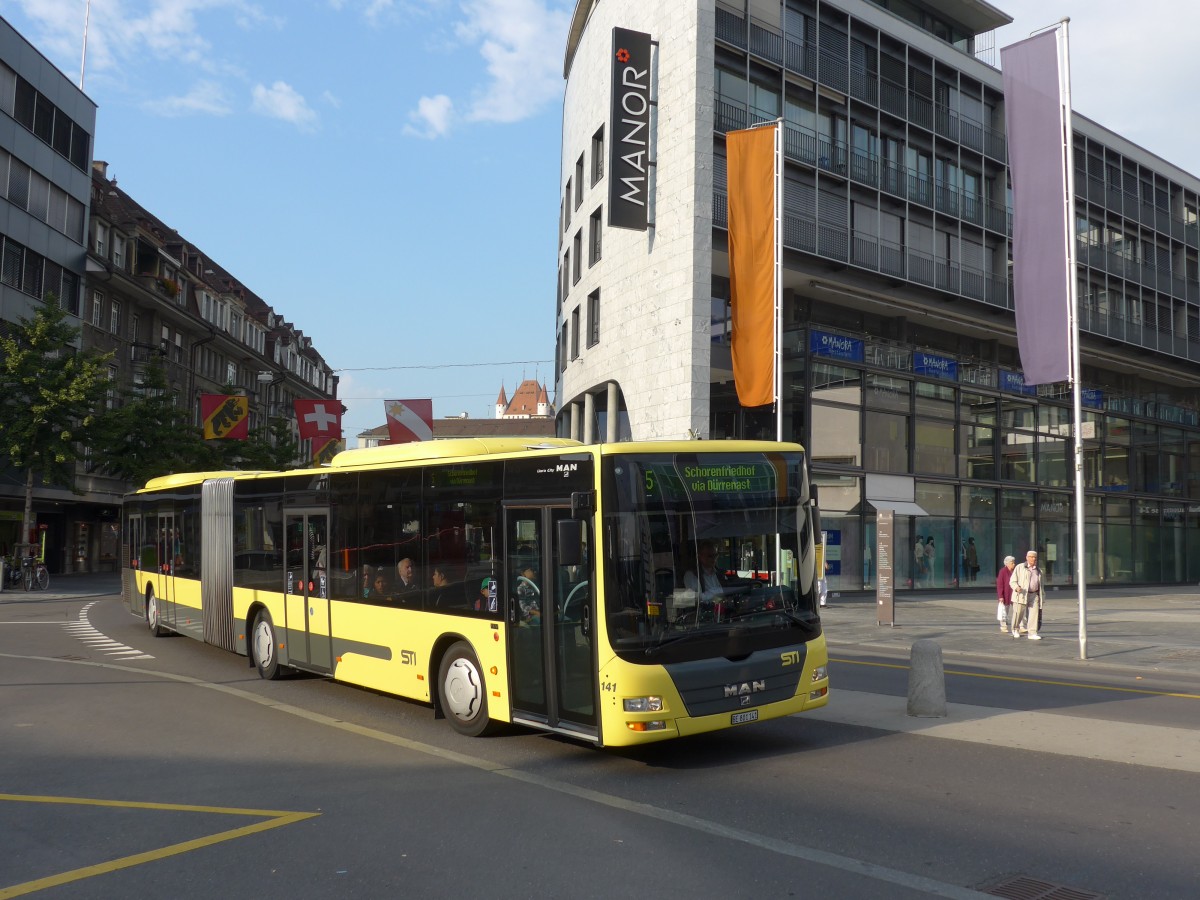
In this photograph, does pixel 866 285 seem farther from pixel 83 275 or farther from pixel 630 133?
pixel 83 275

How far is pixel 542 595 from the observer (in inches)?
341

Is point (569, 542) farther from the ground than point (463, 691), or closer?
farther from the ground

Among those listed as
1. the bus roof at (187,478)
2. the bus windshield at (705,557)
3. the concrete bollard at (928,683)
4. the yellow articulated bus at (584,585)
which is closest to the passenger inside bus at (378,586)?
the yellow articulated bus at (584,585)

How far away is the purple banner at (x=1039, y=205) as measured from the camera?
1844 centimetres

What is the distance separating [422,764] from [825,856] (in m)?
3.58

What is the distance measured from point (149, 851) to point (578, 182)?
35.8 metres

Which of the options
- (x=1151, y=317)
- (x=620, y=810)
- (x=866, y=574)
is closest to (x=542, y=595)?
(x=620, y=810)

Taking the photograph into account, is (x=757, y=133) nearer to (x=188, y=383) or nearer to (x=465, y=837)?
(x=465, y=837)

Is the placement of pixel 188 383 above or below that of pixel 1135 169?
below

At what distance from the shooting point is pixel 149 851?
6031 mm

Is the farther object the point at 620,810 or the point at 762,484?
the point at 762,484

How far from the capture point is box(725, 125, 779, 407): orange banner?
2552 cm

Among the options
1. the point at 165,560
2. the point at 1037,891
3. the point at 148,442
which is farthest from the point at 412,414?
the point at 148,442

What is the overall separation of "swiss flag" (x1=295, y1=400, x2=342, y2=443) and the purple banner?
15.8 metres
